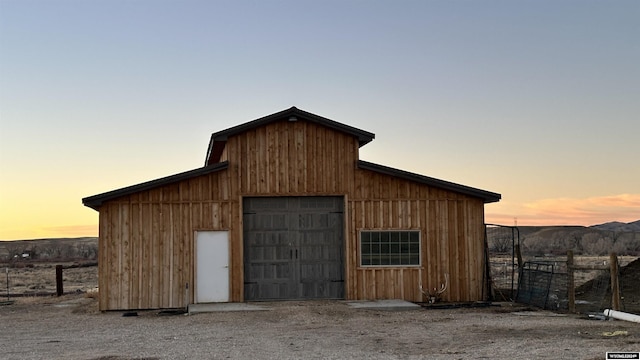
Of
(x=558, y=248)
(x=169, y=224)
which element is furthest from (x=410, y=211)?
(x=558, y=248)

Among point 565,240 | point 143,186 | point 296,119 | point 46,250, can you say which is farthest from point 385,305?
point 46,250

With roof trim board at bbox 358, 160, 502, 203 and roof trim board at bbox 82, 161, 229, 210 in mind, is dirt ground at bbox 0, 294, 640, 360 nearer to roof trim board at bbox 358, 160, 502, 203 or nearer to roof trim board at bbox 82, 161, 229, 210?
roof trim board at bbox 82, 161, 229, 210

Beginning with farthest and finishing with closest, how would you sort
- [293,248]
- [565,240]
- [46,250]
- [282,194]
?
[46,250] → [565,240] → [293,248] → [282,194]

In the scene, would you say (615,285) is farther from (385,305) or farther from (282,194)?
(282,194)

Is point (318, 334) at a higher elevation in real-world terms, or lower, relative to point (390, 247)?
lower

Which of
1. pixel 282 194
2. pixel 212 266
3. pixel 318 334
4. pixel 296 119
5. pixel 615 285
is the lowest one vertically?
pixel 318 334

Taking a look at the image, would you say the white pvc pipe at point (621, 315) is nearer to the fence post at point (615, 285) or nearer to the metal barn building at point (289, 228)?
the fence post at point (615, 285)

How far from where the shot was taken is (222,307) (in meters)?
19.9

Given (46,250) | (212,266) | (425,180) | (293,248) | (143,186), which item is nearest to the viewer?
(143,186)

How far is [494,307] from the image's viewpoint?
20203 mm

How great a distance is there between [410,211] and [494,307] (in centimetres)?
337

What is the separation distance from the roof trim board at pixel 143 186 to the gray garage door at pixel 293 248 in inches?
53.8

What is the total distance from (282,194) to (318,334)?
668cm

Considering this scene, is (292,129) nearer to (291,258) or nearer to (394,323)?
(291,258)
